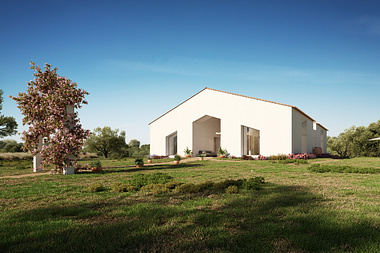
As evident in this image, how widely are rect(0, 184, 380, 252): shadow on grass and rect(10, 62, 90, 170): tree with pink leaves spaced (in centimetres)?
794

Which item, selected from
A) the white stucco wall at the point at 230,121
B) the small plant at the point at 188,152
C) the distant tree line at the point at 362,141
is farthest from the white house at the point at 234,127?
the distant tree line at the point at 362,141

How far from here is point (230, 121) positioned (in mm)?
27547

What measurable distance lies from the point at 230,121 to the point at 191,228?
23953 mm

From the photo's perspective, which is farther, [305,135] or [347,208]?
[305,135]

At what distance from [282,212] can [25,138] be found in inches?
523

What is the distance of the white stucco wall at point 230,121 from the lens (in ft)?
80.0

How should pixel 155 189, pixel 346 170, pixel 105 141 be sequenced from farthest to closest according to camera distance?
pixel 105 141, pixel 346 170, pixel 155 189

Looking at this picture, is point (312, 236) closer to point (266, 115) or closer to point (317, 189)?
point (317, 189)

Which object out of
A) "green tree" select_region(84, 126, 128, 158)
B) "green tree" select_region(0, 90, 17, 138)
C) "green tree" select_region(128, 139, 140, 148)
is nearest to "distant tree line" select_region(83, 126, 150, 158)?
"green tree" select_region(84, 126, 128, 158)

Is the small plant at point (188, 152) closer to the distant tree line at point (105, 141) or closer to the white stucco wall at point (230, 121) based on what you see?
the white stucco wall at point (230, 121)

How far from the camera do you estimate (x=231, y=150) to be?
2734 cm

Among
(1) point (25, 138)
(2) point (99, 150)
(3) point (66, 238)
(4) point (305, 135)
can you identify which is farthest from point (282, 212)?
(2) point (99, 150)

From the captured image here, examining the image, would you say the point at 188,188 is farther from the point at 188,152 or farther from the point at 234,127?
the point at 188,152

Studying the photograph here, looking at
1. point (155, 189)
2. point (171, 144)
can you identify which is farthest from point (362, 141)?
point (155, 189)
